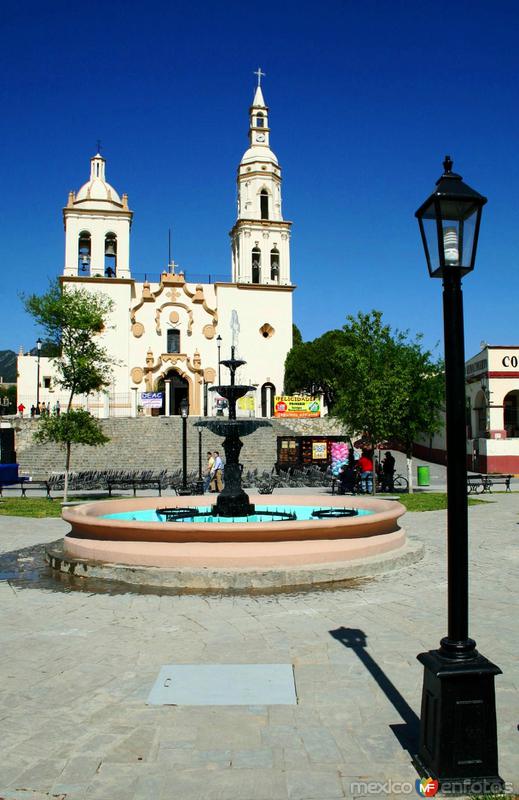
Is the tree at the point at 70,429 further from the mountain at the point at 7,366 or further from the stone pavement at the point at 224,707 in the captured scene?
the mountain at the point at 7,366

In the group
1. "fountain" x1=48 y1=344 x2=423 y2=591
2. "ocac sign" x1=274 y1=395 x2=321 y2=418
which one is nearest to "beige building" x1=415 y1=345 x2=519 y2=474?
"ocac sign" x1=274 y1=395 x2=321 y2=418

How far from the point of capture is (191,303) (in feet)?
168

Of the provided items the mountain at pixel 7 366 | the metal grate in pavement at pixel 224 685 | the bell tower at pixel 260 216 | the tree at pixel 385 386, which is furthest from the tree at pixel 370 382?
the mountain at pixel 7 366

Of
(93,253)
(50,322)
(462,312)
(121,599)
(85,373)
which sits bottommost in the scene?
(121,599)

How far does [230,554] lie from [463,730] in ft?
16.9

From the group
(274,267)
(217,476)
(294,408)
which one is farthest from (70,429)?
(274,267)

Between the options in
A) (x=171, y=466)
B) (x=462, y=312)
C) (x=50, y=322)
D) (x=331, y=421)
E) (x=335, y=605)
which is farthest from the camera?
(x=331, y=421)

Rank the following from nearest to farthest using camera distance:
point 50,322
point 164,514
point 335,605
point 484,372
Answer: point 335,605 < point 164,514 < point 50,322 < point 484,372

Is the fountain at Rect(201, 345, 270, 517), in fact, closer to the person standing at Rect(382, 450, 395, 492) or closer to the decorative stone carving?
the person standing at Rect(382, 450, 395, 492)

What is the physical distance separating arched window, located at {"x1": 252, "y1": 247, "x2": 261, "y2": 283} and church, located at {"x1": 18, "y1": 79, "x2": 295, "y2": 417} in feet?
0.25

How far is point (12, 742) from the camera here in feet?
12.7

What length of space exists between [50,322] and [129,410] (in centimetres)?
2621

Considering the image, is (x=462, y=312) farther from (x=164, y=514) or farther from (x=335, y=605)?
(x=164, y=514)

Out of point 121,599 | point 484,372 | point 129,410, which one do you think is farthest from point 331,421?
point 121,599
